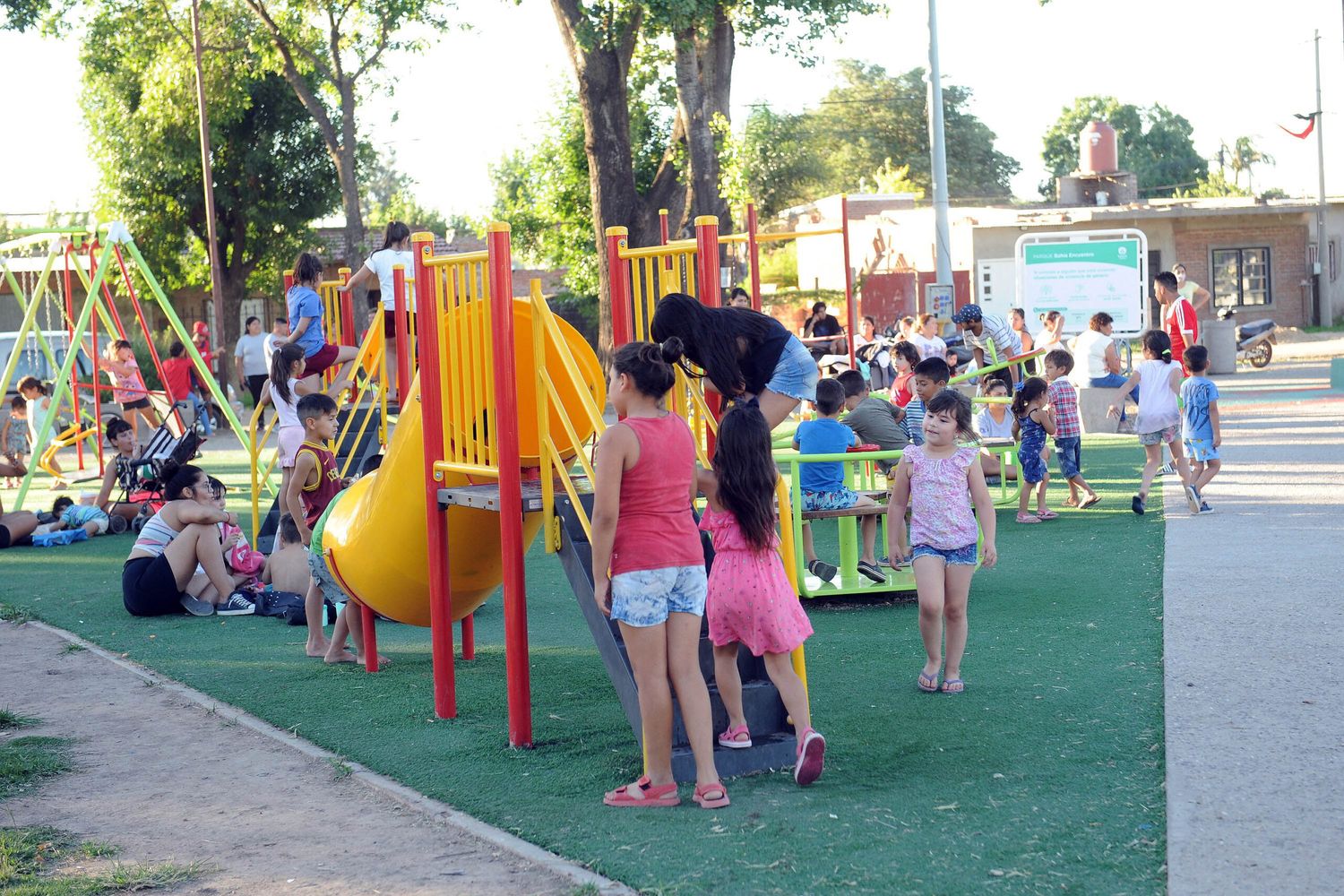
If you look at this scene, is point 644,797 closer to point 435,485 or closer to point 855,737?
point 855,737

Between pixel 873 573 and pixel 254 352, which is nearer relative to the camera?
pixel 873 573

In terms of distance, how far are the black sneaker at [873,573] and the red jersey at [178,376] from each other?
46.5 ft

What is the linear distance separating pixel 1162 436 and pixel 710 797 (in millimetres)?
7974

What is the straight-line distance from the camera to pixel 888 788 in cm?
522

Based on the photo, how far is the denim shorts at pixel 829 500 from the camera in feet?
29.3

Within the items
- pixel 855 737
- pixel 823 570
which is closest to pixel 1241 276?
pixel 823 570

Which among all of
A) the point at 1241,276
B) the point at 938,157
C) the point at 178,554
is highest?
the point at 938,157

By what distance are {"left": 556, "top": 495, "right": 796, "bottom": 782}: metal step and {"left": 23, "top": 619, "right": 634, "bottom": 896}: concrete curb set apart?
792mm

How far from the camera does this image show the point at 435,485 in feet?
22.5

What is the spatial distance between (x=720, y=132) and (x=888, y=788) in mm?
22803

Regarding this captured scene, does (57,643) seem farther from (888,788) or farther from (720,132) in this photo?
(720,132)

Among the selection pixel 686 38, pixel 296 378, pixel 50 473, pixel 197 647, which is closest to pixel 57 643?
pixel 197 647

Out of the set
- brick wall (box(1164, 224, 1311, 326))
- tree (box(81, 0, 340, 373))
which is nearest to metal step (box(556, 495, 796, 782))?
A: tree (box(81, 0, 340, 373))

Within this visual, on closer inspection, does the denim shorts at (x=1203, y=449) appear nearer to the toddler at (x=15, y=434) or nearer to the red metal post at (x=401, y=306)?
the red metal post at (x=401, y=306)
